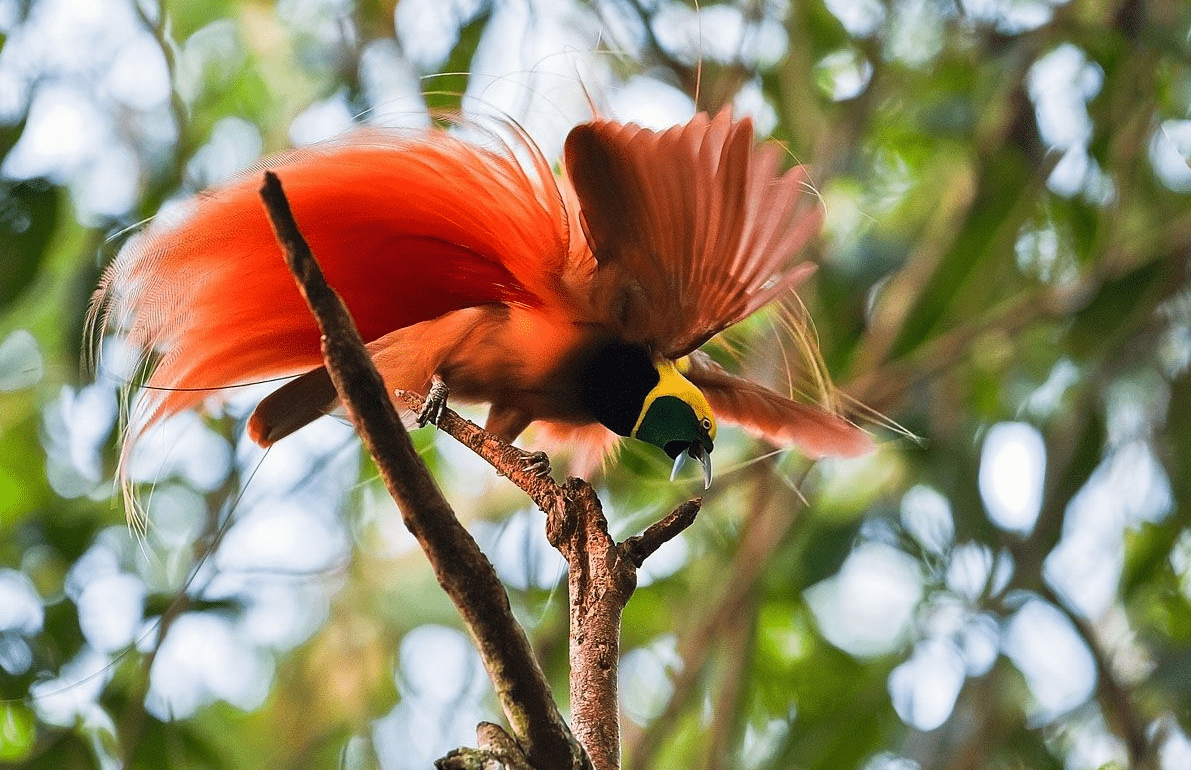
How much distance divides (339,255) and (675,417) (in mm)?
490

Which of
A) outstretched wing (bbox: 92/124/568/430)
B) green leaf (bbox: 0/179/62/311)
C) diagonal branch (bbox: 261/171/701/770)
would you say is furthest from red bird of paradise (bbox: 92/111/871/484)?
green leaf (bbox: 0/179/62/311)

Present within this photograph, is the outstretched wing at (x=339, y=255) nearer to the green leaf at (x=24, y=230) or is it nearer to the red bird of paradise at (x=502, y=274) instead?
the red bird of paradise at (x=502, y=274)

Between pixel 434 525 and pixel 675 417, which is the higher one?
pixel 434 525

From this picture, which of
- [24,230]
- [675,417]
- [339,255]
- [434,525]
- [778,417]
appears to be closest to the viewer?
[434,525]

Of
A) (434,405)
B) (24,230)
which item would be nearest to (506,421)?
(434,405)

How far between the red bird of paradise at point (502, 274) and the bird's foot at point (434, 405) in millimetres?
73

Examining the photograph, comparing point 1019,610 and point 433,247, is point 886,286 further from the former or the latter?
point 433,247

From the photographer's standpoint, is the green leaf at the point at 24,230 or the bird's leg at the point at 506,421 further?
the green leaf at the point at 24,230

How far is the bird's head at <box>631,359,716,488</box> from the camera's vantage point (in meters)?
1.67

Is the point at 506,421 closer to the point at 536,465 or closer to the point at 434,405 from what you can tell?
the point at 434,405

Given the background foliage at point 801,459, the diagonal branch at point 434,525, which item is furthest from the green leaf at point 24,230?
the diagonal branch at point 434,525

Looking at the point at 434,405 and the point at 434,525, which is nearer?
the point at 434,525

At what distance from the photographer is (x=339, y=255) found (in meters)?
1.48

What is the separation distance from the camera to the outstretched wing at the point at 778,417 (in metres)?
1.78
